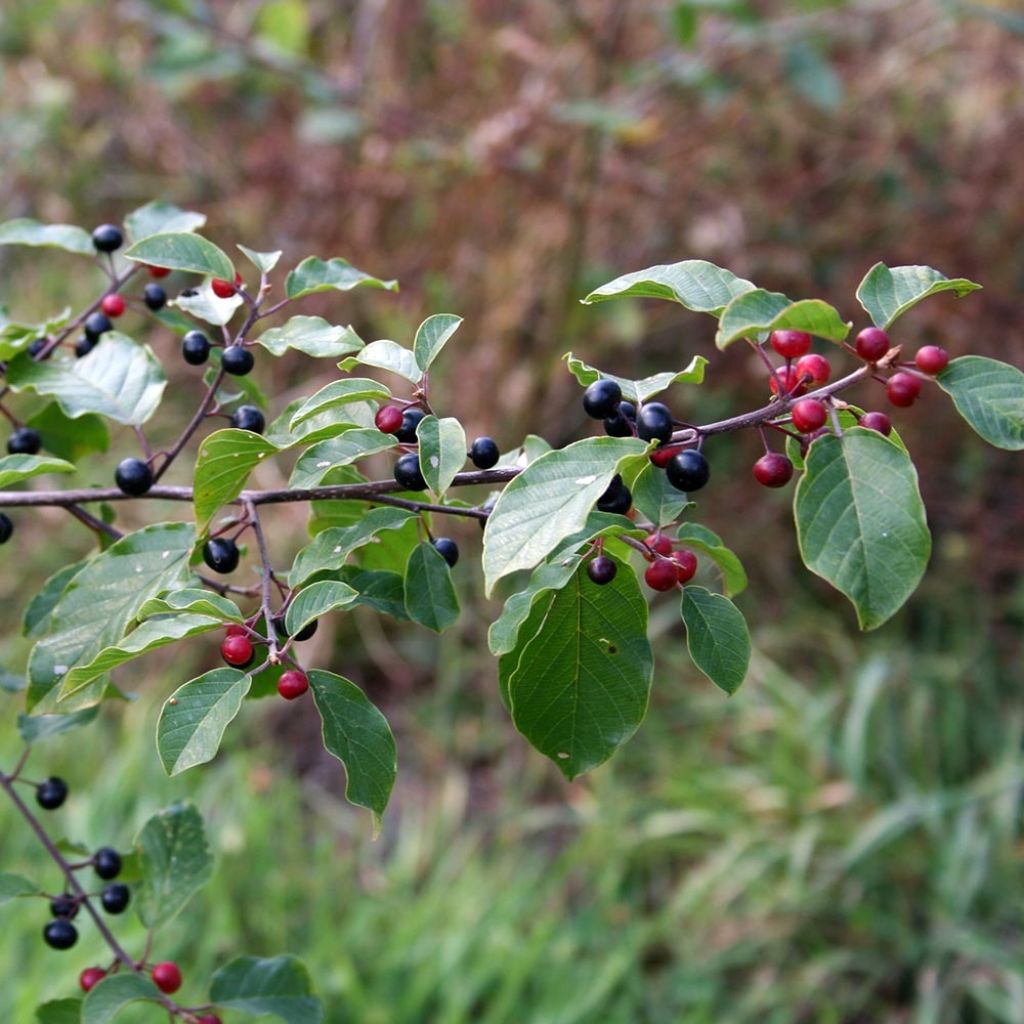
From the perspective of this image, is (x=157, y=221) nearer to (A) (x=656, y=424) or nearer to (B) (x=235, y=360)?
(B) (x=235, y=360)

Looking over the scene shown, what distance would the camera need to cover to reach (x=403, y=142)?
13.3 ft

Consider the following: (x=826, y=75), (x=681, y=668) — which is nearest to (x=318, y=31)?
(x=826, y=75)

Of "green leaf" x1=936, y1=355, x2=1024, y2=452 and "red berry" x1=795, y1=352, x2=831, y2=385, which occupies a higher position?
"green leaf" x1=936, y1=355, x2=1024, y2=452

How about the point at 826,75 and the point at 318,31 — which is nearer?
the point at 826,75

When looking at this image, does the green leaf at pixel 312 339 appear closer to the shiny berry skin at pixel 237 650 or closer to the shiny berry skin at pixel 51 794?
the shiny berry skin at pixel 237 650

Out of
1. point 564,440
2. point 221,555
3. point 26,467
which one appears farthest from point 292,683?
point 564,440

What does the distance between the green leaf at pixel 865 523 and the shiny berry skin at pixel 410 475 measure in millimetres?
272

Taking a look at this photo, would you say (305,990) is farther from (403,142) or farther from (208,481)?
(403,142)

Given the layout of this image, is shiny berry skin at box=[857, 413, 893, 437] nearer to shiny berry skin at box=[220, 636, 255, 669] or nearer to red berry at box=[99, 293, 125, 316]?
shiny berry skin at box=[220, 636, 255, 669]

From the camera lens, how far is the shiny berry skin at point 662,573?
774 millimetres

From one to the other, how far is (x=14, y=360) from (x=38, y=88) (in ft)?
15.1

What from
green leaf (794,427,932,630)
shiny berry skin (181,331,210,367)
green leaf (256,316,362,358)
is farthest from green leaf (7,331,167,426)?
green leaf (794,427,932,630)

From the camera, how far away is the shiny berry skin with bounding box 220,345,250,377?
92 cm

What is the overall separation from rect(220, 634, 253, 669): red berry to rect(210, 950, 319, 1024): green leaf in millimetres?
383
